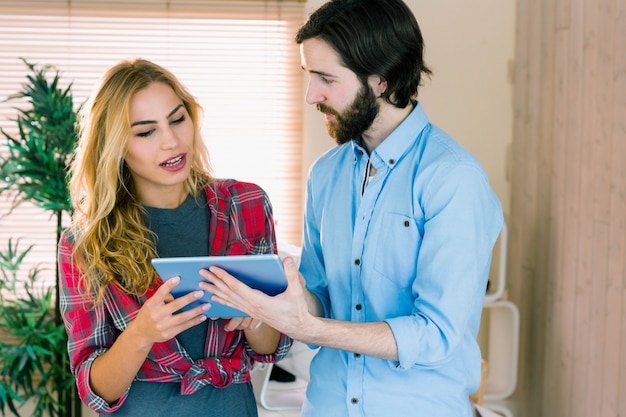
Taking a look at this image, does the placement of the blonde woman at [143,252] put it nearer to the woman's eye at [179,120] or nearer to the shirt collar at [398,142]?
the woman's eye at [179,120]

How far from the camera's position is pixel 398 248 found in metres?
1.51

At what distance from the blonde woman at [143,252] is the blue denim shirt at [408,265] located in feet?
0.61

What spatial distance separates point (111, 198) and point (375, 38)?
645 mm

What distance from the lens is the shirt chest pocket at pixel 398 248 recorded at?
150 cm

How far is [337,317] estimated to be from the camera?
1.64 metres

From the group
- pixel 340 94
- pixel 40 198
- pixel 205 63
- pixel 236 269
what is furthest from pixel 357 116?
pixel 205 63

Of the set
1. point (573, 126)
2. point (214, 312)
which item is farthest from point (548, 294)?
point (214, 312)

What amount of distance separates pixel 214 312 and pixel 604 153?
1.44 meters

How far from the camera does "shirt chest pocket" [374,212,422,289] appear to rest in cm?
150

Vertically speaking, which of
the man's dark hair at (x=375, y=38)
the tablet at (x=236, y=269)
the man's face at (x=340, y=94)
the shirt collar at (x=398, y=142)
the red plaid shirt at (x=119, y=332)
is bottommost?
the red plaid shirt at (x=119, y=332)

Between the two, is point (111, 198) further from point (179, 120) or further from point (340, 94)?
point (340, 94)

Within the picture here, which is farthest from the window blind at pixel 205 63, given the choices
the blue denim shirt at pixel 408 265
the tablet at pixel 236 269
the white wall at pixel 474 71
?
the tablet at pixel 236 269

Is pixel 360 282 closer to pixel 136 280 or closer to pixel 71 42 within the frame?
pixel 136 280

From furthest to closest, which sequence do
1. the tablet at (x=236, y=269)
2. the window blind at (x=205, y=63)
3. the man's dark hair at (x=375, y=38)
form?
the window blind at (x=205, y=63)
the man's dark hair at (x=375, y=38)
the tablet at (x=236, y=269)
